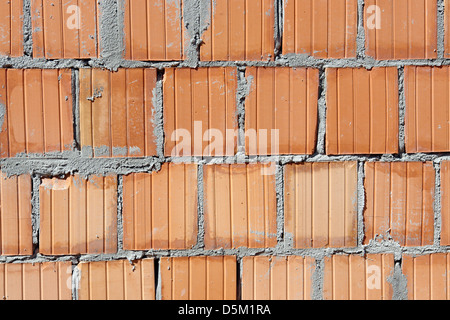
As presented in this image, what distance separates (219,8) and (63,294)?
4.58 feet

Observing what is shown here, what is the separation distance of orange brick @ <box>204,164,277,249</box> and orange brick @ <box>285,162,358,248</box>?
0.09 meters

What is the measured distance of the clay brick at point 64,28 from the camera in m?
1.57

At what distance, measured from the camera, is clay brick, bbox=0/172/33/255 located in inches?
62.9

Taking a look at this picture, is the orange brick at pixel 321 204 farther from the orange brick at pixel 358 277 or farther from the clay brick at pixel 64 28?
the clay brick at pixel 64 28

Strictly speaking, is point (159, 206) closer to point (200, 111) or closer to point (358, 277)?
point (200, 111)

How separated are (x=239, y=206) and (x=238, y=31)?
0.75m

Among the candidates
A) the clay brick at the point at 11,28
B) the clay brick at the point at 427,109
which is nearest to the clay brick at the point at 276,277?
the clay brick at the point at 427,109

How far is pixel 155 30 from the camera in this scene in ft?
5.21

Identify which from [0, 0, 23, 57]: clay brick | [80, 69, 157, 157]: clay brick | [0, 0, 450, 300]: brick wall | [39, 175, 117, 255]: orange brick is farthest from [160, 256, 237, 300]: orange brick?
[0, 0, 23, 57]: clay brick

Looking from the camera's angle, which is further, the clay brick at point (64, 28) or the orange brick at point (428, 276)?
the orange brick at point (428, 276)

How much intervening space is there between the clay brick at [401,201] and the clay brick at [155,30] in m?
0.98

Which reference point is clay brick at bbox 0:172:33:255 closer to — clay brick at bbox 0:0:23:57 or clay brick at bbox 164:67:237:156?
clay brick at bbox 0:0:23:57

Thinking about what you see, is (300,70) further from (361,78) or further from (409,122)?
(409,122)
